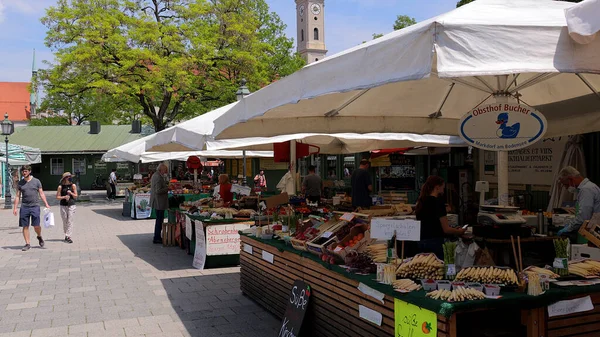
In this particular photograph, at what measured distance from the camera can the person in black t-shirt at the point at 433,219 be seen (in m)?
4.95

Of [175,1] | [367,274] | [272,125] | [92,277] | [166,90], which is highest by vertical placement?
[175,1]

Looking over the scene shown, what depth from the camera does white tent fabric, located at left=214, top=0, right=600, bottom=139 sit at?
2986mm

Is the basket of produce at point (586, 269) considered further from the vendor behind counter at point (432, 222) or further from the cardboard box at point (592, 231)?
the vendor behind counter at point (432, 222)

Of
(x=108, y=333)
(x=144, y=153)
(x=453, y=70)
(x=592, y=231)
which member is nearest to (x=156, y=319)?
(x=108, y=333)

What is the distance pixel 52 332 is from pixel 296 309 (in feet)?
9.22

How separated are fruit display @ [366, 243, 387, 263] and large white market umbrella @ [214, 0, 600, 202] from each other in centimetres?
141

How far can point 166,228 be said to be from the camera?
12258mm

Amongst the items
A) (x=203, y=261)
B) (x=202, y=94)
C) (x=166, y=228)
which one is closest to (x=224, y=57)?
(x=202, y=94)

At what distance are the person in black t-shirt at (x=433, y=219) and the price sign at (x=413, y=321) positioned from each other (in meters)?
1.37

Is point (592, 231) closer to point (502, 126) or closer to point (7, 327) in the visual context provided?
point (502, 126)

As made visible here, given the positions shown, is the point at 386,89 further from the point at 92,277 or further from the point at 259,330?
the point at 92,277

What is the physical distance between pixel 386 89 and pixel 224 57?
68.7 feet

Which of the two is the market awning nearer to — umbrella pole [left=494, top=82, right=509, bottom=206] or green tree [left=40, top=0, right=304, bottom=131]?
green tree [left=40, top=0, right=304, bottom=131]

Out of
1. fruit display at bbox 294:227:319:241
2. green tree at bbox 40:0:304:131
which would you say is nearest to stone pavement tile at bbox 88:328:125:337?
fruit display at bbox 294:227:319:241
